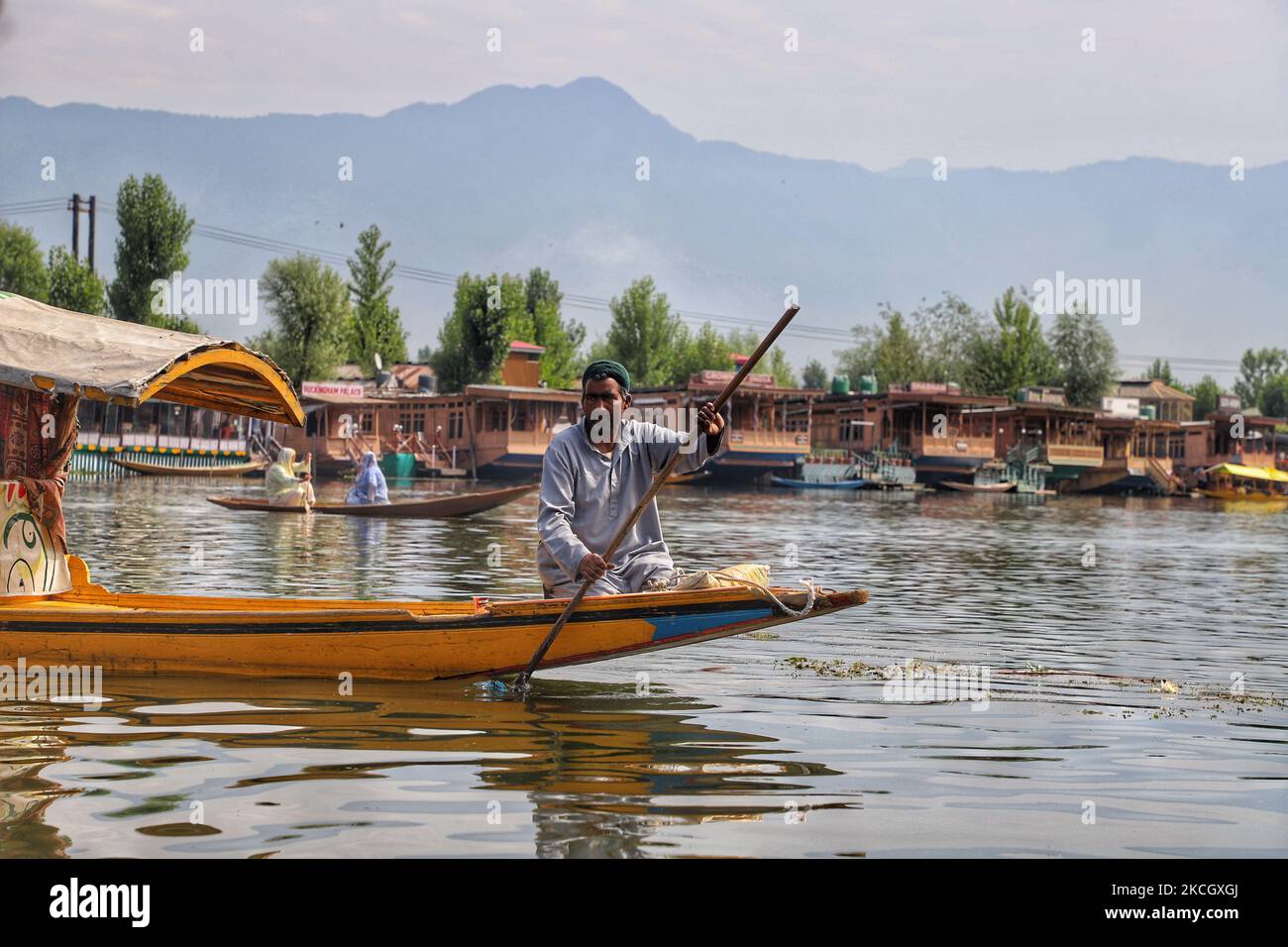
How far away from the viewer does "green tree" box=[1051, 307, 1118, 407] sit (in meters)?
87.1

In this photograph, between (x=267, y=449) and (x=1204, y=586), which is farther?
(x=267, y=449)

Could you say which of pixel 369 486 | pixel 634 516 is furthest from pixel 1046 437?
pixel 634 516

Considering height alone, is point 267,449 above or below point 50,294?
below

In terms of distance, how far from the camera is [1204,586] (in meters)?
16.9

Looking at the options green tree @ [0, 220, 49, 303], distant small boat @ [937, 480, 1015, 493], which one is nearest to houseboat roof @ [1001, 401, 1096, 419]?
distant small boat @ [937, 480, 1015, 493]

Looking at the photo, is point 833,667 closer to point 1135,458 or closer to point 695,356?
point 1135,458

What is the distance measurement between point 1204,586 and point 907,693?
9.98 meters

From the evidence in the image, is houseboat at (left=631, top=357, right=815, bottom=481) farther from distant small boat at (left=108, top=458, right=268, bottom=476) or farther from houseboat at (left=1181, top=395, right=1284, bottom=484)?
houseboat at (left=1181, top=395, right=1284, bottom=484)

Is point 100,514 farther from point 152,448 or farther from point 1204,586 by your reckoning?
point 152,448

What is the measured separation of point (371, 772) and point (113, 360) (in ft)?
10.9

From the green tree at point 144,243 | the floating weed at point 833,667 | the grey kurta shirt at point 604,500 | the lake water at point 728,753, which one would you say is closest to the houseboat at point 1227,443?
the green tree at point 144,243

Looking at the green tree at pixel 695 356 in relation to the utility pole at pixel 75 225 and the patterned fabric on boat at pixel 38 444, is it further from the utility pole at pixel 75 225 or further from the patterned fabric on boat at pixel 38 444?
the patterned fabric on boat at pixel 38 444
